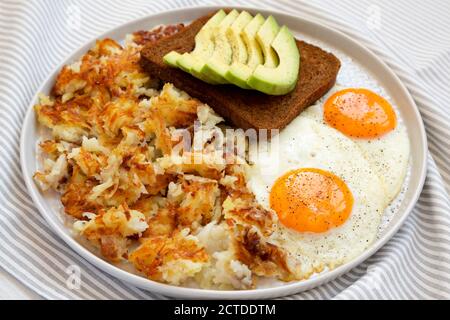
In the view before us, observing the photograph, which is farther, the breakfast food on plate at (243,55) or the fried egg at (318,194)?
the breakfast food on plate at (243,55)

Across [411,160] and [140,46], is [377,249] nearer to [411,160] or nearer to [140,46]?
[411,160]

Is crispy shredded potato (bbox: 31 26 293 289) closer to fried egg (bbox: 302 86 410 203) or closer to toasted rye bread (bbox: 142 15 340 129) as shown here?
toasted rye bread (bbox: 142 15 340 129)

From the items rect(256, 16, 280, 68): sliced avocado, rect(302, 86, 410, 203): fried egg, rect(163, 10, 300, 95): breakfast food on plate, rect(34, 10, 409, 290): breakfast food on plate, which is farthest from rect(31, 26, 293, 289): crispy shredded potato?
rect(302, 86, 410, 203): fried egg

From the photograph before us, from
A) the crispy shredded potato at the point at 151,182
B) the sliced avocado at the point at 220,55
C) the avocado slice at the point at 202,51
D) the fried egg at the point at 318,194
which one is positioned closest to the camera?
the crispy shredded potato at the point at 151,182

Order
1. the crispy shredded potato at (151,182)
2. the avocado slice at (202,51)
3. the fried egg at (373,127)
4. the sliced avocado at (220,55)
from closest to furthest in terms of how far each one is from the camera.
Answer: the crispy shredded potato at (151,182) → the fried egg at (373,127) → the sliced avocado at (220,55) → the avocado slice at (202,51)

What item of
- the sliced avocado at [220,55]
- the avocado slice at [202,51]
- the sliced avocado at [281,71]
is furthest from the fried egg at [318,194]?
the avocado slice at [202,51]

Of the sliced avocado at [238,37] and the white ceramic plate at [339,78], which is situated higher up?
the sliced avocado at [238,37]

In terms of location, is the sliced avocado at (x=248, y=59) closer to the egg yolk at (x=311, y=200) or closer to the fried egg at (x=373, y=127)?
the fried egg at (x=373, y=127)

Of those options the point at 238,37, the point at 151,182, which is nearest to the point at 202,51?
the point at 238,37

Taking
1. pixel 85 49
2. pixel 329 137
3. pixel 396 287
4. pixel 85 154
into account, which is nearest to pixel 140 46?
pixel 85 49
